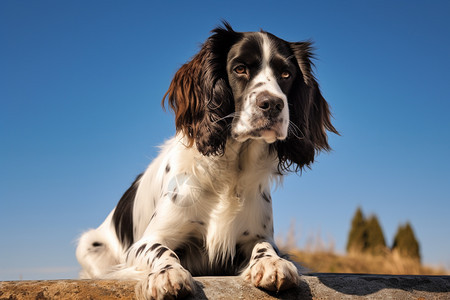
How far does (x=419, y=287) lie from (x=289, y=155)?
1.36 m

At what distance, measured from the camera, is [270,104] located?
3121mm

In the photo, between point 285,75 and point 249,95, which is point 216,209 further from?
point 285,75

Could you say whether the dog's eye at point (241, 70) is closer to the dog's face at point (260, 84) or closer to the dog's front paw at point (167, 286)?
the dog's face at point (260, 84)

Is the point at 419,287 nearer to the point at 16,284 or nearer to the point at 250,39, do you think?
the point at 250,39

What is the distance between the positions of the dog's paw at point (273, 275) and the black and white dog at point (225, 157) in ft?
0.60

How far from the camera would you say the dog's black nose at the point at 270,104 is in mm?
3123

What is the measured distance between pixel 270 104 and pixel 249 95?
0.22m

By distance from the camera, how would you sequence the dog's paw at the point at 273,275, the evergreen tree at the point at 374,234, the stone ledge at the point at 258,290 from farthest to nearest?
the evergreen tree at the point at 374,234 → the dog's paw at the point at 273,275 → the stone ledge at the point at 258,290

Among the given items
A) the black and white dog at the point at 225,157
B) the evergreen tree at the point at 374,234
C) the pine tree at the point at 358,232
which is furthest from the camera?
the pine tree at the point at 358,232

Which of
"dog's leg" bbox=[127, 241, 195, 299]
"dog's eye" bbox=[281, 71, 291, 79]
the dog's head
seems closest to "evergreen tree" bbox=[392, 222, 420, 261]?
the dog's head

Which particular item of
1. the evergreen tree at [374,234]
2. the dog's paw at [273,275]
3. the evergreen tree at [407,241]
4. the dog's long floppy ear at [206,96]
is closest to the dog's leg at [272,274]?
the dog's paw at [273,275]

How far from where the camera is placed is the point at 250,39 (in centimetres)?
363

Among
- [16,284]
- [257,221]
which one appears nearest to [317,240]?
[257,221]

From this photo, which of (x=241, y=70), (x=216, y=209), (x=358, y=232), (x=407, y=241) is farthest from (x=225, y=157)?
(x=407, y=241)
